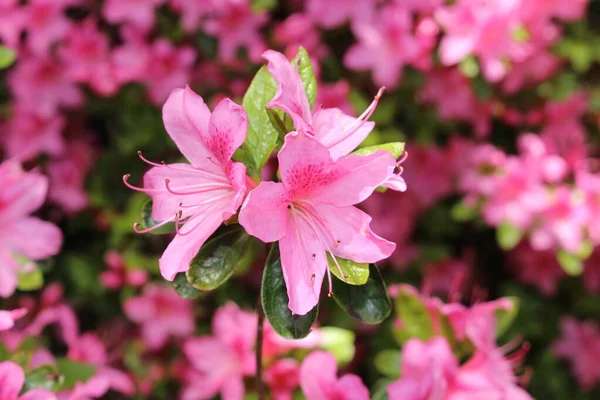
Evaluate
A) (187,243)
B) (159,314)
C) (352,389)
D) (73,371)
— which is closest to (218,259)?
(187,243)

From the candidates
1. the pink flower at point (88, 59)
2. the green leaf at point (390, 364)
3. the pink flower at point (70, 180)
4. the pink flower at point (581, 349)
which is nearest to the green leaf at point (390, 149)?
the green leaf at point (390, 364)

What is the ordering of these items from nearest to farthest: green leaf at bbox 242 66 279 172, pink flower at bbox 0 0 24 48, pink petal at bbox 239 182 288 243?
1. pink petal at bbox 239 182 288 243
2. green leaf at bbox 242 66 279 172
3. pink flower at bbox 0 0 24 48

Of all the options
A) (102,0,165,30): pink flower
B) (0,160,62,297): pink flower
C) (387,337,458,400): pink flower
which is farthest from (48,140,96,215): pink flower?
(387,337,458,400): pink flower

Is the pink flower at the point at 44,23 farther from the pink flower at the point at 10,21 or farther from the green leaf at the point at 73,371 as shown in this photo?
the green leaf at the point at 73,371

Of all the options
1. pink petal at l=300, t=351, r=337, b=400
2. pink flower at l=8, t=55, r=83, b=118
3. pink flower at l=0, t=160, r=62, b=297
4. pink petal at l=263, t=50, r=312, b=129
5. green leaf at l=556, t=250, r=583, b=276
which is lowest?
green leaf at l=556, t=250, r=583, b=276

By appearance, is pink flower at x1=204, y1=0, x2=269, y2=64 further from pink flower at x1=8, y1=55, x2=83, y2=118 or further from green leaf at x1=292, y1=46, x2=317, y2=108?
green leaf at x1=292, y1=46, x2=317, y2=108

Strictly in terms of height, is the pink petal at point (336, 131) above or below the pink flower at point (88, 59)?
above
